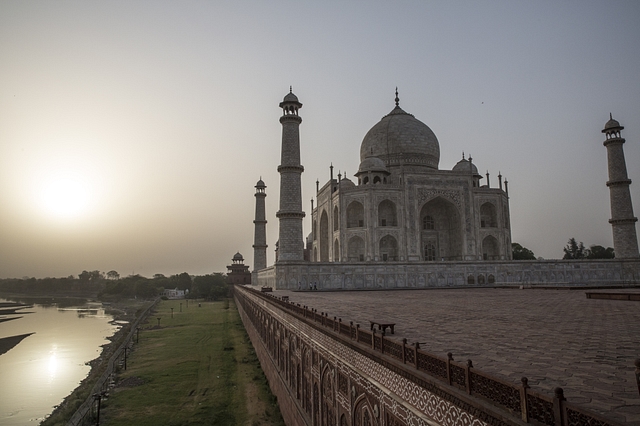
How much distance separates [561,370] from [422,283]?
20.5m

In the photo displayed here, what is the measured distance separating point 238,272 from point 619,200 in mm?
41204

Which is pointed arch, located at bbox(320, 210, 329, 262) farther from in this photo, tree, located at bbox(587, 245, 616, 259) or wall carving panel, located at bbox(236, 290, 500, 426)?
tree, located at bbox(587, 245, 616, 259)

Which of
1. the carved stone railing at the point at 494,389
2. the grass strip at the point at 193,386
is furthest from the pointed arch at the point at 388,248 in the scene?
the carved stone railing at the point at 494,389

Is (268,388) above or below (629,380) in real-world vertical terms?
below

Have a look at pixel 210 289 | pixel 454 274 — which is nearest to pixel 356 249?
pixel 454 274

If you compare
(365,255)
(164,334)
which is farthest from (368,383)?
(164,334)

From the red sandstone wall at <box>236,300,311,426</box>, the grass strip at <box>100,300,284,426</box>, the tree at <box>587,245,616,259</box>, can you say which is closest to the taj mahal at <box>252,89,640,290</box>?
the grass strip at <box>100,300,284,426</box>

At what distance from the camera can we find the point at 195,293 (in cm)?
6494

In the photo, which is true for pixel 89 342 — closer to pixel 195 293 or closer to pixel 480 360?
pixel 480 360

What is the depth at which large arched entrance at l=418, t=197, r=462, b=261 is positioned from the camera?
97.4 ft

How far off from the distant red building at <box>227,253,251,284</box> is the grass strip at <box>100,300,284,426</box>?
3028cm

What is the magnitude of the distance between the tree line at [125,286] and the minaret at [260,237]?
770 inches

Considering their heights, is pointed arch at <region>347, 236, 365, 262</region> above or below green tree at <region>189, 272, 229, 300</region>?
above

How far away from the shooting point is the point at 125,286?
73.6 metres
